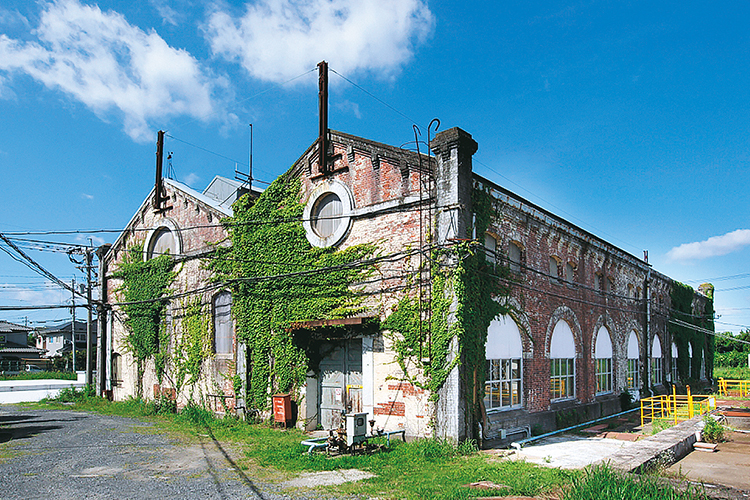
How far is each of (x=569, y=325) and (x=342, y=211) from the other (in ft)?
29.9

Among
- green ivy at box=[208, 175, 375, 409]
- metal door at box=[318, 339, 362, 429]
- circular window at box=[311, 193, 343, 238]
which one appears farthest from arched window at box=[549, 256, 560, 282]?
circular window at box=[311, 193, 343, 238]

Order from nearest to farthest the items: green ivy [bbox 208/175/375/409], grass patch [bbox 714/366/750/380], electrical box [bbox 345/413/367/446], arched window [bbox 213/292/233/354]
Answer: electrical box [bbox 345/413/367/446] → green ivy [bbox 208/175/375/409] → arched window [bbox 213/292/233/354] → grass patch [bbox 714/366/750/380]

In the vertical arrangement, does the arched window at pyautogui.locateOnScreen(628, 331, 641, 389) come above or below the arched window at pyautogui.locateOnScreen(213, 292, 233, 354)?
below

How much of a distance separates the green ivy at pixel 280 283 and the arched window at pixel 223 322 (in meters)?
0.71

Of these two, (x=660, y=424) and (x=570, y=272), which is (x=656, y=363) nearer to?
(x=570, y=272)

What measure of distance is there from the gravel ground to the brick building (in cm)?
370

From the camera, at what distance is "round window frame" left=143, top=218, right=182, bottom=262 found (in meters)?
20.9

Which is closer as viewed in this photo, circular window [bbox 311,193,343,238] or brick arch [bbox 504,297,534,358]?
brick arch [bbox 504,297,534,358]

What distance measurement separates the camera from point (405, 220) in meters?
13.7

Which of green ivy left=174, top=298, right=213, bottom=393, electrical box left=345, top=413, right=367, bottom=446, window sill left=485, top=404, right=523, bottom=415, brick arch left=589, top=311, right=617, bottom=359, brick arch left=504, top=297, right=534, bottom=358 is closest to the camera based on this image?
electrical box left=345, top=413, right=367, bottom=446

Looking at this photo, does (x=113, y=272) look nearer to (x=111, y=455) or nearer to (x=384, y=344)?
(x=111, y=455)

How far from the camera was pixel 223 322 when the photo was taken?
18.7 m

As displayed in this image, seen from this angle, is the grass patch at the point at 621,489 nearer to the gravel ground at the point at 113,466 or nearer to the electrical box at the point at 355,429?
the gravel ground at the point at 113,466

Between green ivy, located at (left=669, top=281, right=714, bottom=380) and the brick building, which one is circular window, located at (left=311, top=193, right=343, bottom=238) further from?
green ivy, located at (left=669, top=281, right=714, bottom=380)
